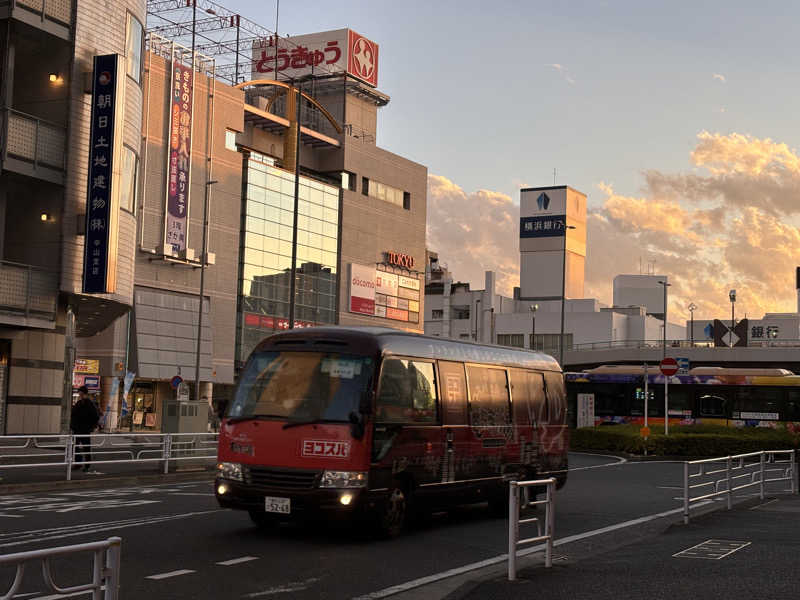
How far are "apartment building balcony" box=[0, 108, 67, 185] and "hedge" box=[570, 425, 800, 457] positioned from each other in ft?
74.4

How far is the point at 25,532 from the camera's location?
13.2m

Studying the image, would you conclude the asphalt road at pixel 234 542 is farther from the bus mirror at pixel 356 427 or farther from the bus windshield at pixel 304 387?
the bus windshield at pixel 304 387

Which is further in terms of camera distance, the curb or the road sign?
the road sign

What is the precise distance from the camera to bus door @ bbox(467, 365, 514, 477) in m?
16.3

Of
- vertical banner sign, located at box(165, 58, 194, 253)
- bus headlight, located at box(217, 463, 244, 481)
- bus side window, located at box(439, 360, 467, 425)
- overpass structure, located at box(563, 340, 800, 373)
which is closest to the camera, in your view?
bus headlight, located at box(217, 463, 244, 481)

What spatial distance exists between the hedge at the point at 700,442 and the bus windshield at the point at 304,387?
27233mm

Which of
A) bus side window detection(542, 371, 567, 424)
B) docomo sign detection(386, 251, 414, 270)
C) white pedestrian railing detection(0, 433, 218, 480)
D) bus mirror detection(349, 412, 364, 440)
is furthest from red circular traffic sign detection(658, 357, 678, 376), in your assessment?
docomo sign detection(386, 251, 414, 270)

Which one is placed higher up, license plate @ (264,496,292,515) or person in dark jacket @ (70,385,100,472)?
person in dark jacket @ (70,385,100,472)

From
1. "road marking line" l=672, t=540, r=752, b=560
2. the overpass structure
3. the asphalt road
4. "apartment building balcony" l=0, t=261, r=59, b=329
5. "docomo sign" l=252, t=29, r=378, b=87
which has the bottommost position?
the asphalt road

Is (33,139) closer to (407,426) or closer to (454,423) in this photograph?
(454,423)

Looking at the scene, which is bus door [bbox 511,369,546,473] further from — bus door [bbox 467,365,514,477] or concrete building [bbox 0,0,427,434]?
concrete building [bbox 0,0,427,434]

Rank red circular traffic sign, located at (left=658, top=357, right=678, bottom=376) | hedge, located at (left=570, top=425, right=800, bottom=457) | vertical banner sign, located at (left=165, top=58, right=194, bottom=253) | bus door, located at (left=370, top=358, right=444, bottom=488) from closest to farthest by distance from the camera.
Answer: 1. bus door, located at (left=370, top=358, right=444, bottom=488)
2. red circular traffic sign, located at (left=658, top=357, right=678, bottom=376)
3. hedge, located at (left=570, top=425, right=800, bottom=457)
4. vertical banner sign, located at (left=165, top=58, right=194, bottom=253)

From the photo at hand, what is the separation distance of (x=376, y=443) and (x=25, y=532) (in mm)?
4587

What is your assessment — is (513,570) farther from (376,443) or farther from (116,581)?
(116,581)
